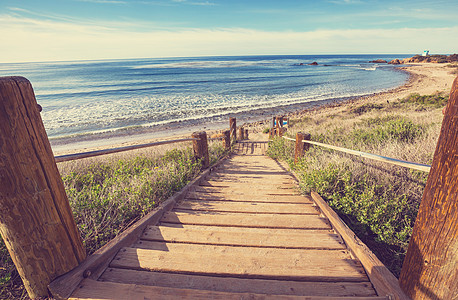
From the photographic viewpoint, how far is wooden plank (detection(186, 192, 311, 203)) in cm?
385

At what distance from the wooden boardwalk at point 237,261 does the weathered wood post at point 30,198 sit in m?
0.34

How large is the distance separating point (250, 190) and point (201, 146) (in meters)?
1.83

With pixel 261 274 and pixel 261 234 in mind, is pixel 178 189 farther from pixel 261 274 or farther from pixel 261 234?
pixel 261 274

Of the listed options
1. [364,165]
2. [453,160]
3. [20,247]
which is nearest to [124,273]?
[20,247]

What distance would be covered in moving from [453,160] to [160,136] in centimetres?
1623

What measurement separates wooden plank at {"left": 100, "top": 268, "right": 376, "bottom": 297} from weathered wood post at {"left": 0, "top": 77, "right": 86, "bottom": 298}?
466 mm

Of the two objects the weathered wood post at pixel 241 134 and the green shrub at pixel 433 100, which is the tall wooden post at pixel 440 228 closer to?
the weathered wood post at pixel 241 134

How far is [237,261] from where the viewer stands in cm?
216

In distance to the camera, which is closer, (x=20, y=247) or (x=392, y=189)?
(x=20, y=247)

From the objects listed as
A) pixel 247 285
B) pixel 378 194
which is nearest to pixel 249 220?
pixel 247 285

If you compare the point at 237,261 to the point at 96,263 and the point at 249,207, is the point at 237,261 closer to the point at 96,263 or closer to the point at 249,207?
the point at 96,263

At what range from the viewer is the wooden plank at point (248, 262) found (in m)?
2.02

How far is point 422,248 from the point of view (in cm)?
157

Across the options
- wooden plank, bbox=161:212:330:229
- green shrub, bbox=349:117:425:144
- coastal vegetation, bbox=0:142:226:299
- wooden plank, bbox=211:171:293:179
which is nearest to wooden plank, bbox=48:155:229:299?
coastal vegetation, bbox=0:142:226:299
